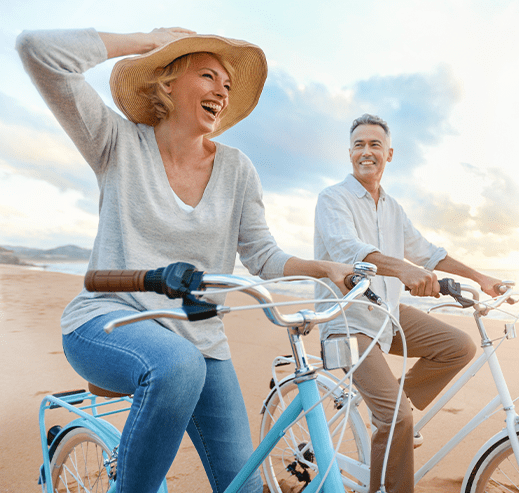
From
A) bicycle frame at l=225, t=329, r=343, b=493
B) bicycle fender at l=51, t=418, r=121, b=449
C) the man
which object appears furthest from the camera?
the man

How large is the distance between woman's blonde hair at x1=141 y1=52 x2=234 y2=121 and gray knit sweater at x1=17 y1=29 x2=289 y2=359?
0.11m

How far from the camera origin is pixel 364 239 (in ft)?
8.19

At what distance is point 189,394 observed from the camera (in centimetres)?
109

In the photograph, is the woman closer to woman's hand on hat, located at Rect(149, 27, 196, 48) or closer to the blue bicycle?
woman's hand on hat, located at Rect(149, 27, 196, 48)

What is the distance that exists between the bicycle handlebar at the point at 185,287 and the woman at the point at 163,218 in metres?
0.25

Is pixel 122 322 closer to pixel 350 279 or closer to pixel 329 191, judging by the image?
pixel 350 279

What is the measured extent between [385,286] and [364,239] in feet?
1.01

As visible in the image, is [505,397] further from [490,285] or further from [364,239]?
[364,239]

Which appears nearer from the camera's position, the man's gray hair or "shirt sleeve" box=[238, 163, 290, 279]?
"shirt sleeve" box=[238, 163, 290, 279]

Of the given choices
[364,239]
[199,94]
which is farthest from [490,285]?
[199,94]

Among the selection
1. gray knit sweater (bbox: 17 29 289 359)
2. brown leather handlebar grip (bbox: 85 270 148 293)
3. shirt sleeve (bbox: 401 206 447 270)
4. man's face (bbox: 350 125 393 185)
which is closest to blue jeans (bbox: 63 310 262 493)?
gray knit sweater (bbox: 17 29 289 359)

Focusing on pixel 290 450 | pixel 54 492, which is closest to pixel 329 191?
pixel 290 450

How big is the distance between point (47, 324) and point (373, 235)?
6.82m

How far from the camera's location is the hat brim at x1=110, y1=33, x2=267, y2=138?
1.66 metres
